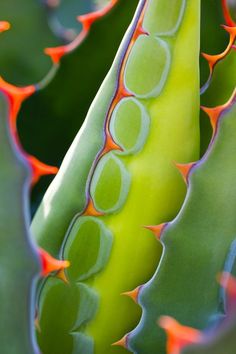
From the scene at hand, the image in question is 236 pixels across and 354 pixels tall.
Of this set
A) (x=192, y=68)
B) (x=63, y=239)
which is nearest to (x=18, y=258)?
(x=63, y=239)

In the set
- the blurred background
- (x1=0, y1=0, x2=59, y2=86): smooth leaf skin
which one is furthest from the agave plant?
(x1=0, y1=0, x2=59, y2=86): smooth leaf skin

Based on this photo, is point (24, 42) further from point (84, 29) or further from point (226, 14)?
point (226, 14)

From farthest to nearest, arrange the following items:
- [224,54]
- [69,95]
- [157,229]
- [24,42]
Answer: [24,42]
[69,95]
[224,54]
[157,229]

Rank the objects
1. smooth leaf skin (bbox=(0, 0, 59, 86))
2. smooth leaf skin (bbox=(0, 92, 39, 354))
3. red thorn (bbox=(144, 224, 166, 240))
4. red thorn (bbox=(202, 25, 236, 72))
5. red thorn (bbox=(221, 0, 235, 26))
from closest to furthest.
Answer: smooth leaf skin (bbox=(0, 92, 39, 354)) → red thorn (bbox=(144, 224, 166, 240)) → red thorn (bbox=(202, 25, 236, 72)) → red thorn (bbox=(221, 0, 235, 26)) → smooth leaf skin (bbox=(0, 0, 59, 86))

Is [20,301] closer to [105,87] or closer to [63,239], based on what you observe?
[63,239]

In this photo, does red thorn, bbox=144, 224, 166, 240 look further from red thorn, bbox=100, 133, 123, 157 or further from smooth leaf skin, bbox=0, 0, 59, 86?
smooth leaf skin, bbox=0, 0, 59, 86

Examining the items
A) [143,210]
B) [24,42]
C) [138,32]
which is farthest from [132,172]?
[24,42]
